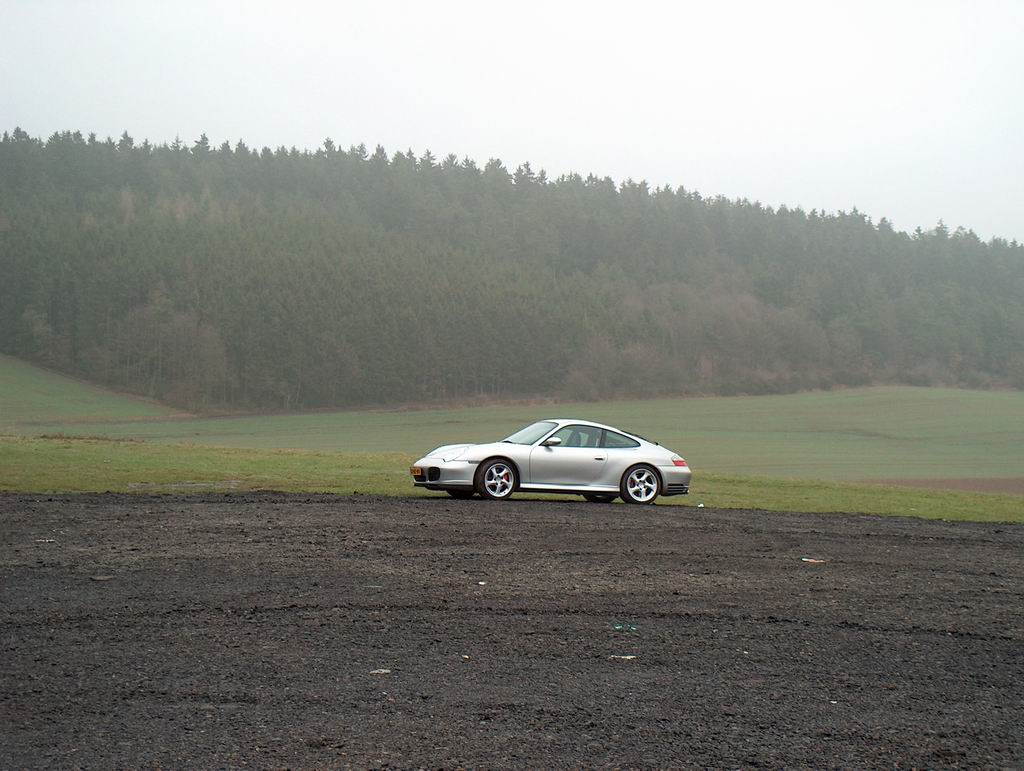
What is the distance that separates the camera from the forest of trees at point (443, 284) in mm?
100625

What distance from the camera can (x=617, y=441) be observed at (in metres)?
18.9

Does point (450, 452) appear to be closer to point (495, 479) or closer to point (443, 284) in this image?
point (495, 479)

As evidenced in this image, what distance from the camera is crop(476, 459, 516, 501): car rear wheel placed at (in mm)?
17984

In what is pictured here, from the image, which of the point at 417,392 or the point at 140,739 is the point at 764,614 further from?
the point at 417,392

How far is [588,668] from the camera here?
6840 millimetres

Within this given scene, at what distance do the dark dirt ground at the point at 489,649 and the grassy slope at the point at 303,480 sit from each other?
681cm

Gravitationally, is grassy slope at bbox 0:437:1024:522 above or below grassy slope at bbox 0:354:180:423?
below

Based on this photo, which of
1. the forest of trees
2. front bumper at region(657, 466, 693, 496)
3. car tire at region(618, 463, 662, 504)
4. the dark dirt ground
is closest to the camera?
the dark dirt ground

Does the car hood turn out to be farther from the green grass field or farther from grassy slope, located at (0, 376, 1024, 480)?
grassy slope, located at (0, 376, 1024, 480)

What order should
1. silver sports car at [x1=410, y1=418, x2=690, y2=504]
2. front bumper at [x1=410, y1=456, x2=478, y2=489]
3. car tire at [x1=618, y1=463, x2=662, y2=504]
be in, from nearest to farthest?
front bumper at [x1=410, y1=456, x2=478, y2=489], silver sports car at [x1=410, y1=418, x2=690, y2=504], car tire at [x1=618, y1=463, x2=662, y2=504]

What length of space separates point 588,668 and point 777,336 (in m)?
123

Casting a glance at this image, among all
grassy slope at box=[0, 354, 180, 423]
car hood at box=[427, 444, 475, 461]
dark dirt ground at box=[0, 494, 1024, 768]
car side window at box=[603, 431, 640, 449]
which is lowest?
dark dirt ground at box=[0, 494, 1024, 768]

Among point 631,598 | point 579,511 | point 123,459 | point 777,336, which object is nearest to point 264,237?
point 777,336

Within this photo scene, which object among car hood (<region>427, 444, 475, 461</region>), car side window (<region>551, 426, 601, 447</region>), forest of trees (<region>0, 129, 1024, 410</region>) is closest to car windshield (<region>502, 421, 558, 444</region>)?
car side window (<region>551, 426, 601, 447</region>)
